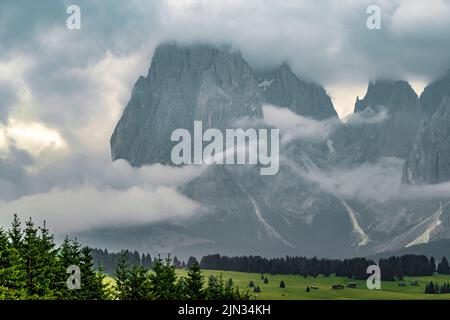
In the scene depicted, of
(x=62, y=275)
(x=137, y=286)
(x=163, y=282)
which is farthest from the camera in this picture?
(x=163, y=282)

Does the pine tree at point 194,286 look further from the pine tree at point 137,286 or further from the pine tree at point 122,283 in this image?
the pine tree at point 122,283

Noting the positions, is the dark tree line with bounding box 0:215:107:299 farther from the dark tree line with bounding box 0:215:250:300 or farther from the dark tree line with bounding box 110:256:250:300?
the dark tree line with bounding box 110:256:250:300

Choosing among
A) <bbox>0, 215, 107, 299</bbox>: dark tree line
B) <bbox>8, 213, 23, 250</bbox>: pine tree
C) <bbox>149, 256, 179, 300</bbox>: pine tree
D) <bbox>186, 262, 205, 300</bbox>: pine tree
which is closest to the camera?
<bbox>0, 215, 107, 299</bbox>: dark tree line

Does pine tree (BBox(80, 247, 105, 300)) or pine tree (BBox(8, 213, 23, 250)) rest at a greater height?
pine tree (BBox(8, 213, 23, 250))

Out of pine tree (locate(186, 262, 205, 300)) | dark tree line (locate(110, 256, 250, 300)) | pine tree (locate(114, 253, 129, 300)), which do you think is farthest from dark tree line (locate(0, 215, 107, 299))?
pine tree (locate(186, 262, 205, 300))

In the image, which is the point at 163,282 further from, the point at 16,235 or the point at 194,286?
the point at 16,235

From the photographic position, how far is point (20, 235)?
313 feet

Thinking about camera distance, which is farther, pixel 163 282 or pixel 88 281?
pixel 163 282

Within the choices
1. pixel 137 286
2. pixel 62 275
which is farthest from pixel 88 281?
pixel 137 286

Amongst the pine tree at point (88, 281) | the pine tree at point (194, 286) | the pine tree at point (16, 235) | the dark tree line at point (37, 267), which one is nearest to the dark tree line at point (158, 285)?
the pine tree at point (194, 286)

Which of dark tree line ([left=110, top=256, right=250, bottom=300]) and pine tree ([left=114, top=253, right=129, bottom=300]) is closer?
pine tree ([left=114, top=253, right=129, bottom=300])
